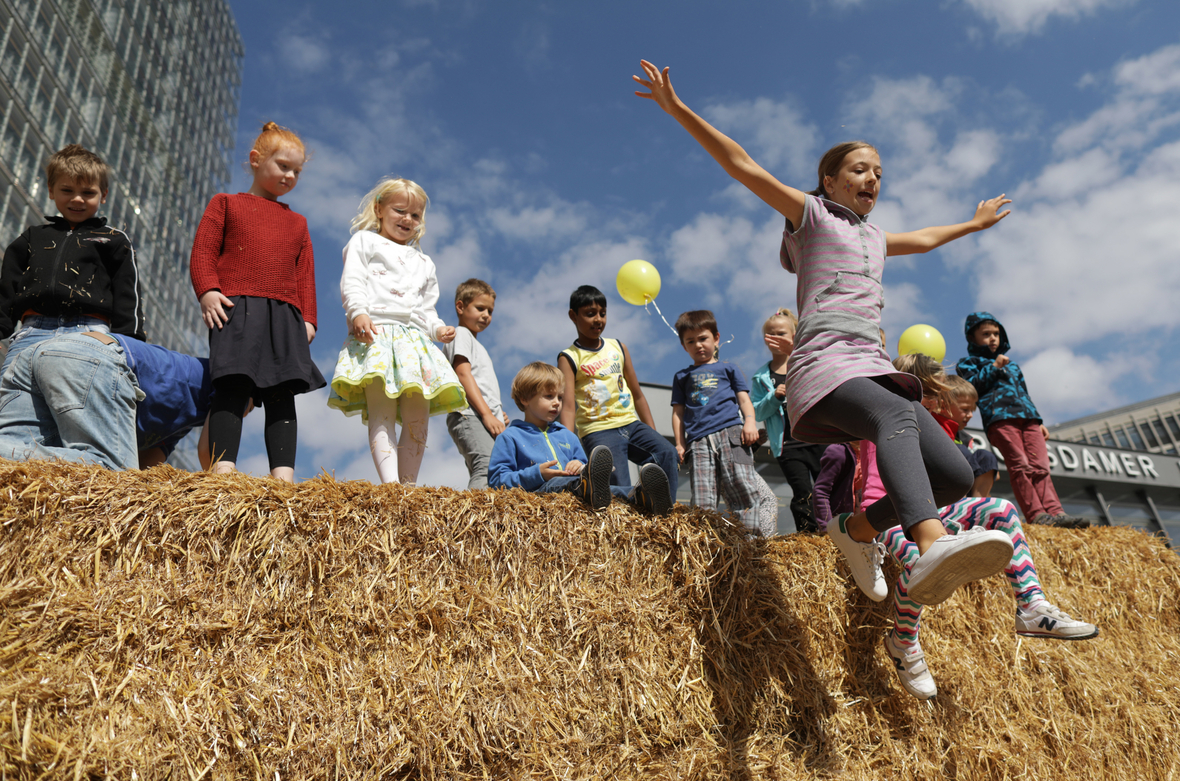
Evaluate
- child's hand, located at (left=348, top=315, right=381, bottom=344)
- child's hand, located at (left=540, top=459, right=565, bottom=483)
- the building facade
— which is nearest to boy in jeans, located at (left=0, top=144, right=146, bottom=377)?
child's hand, located at (left=348, top=315, right=381, bottom=344)

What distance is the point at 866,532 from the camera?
3.14 m

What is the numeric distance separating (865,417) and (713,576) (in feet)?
3.42

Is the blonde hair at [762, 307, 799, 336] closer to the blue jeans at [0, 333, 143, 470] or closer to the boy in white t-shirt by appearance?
the boy in white t-shirt

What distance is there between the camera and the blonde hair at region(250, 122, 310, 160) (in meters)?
3.86

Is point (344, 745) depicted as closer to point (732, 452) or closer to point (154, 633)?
point (154, 633)

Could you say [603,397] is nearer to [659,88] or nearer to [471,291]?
[471,291]

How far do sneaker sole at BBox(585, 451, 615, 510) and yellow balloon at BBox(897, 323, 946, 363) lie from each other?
14.3ft

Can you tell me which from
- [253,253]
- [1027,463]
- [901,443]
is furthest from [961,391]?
[253,253]

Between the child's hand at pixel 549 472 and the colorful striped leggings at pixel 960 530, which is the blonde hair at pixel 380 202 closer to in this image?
the child's hand at pixel 549 472

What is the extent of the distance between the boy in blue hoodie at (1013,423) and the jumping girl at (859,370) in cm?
299

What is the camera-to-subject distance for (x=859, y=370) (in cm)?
268

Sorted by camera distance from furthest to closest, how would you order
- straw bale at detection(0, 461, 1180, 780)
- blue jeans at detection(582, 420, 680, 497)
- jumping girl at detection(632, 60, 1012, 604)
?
blue jeans at detection(582, 420, 680, 497), jumping girl at detection(632, 60, 1012, 604), straw bale at detection(0, 461, 1180, 780)

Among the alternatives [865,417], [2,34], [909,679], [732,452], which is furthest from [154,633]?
[2,34]

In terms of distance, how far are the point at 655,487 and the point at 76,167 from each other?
313 centimetres
